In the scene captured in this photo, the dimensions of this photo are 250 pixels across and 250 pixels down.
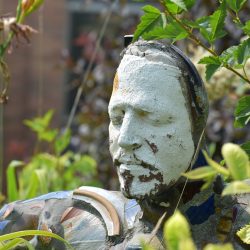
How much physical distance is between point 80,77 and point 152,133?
3.21 metres

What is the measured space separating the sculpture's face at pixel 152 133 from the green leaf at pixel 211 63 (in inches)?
3.8

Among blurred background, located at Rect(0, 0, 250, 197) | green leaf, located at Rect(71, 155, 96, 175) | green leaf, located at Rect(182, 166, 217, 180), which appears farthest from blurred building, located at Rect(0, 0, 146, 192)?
green leaf, located at Rect(182, 166, 217, 180)

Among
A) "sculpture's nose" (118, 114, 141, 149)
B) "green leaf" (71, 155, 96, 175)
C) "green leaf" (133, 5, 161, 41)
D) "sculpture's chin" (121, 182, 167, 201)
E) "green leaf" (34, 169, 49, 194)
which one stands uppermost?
"green leaf" (133, 5, 161, 41)

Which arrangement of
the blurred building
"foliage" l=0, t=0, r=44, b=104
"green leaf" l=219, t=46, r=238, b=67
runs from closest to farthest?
"green leaf" l=219, t=46, r=238, b=67 < "foliage" l=0, t=0, r=44, b=104 < the blurred building

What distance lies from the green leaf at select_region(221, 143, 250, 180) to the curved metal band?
729 mm

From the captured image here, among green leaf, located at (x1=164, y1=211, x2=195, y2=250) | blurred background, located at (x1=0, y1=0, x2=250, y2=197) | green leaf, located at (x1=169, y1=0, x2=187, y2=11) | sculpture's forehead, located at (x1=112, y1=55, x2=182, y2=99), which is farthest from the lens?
blurred background, located at (x1=0, y1=0, x2=250, y2=197)

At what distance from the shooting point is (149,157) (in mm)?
1787

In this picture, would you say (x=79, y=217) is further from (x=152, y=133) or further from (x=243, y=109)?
(x=243, y=109)

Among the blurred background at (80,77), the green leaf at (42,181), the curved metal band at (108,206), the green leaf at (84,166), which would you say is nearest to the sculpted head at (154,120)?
the curved metal band at (108,206)

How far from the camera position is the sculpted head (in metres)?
1.79

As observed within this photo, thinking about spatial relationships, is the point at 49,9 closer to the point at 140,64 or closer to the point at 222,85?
the point at 222,85

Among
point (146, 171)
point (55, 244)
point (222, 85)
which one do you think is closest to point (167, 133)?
point (146, 171)

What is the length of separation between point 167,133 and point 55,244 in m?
0.35

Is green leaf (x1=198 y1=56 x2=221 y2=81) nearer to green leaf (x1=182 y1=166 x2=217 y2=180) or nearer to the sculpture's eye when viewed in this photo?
the sculpture's eye
